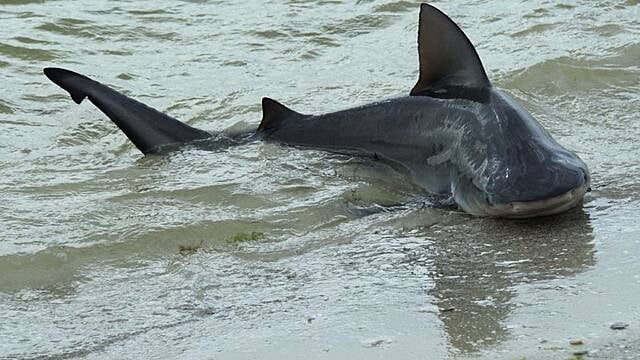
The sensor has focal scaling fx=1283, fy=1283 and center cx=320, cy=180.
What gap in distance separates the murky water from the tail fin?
0.55 feet

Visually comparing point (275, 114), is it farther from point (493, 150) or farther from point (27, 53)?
point (27, 53)

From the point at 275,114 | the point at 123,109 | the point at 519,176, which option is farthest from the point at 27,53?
the point at 519,176

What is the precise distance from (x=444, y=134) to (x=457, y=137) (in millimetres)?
143

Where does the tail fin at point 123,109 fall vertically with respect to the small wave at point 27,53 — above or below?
above

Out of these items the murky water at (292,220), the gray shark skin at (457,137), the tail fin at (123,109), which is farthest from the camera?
the tail fin at (123,109)

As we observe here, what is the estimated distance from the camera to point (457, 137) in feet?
20.6

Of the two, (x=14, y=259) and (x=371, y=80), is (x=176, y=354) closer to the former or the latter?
(x=14, y=259)

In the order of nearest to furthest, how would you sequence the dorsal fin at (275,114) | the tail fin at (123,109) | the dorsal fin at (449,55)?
the dorsal fin at (449,55) → the tail fin at (123,109) → the dorsal fin at (275,114)

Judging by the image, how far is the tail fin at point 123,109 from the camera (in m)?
7.23

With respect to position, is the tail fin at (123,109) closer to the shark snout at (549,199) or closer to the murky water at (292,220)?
the murky water at (292,220)

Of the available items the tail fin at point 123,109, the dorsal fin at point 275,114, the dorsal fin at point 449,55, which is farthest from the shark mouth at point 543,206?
the tail fin at point 123,109

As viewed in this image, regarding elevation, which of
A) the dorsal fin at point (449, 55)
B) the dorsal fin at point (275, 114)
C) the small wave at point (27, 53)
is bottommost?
the small wave at point (27, 53)

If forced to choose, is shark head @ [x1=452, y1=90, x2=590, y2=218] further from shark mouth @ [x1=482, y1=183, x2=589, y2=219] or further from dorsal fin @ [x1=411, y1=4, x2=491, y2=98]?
dorsal fin @ [x1=411, y1=4, x2=491, y2=98]

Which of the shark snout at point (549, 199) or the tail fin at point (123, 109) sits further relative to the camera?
the tail fin at point (123, 109)
